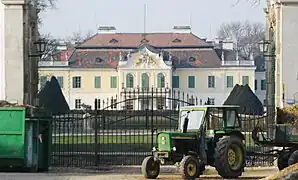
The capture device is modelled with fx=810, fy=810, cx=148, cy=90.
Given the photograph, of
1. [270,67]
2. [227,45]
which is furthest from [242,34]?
[270,67]

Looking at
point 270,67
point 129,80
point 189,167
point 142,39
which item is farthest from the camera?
point 142,39

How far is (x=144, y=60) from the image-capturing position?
97.2 meters

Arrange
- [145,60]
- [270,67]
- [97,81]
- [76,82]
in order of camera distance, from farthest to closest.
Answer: [97,81] → [76,82] → [145,60] → [270,67]

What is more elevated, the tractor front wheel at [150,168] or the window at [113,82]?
the window at [113,82]

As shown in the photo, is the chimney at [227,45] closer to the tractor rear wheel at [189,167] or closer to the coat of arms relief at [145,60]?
the coat of arms relief at [145,60]

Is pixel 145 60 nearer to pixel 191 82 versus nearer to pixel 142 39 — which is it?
pixel 191 82

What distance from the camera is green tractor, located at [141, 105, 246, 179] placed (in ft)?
72.6

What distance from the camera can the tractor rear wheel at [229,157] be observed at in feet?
72.5

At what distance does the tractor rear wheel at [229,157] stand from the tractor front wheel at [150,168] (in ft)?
5.55

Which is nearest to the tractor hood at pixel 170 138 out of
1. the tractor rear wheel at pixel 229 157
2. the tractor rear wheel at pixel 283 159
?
the tractor rear wheel at pixel 229 157

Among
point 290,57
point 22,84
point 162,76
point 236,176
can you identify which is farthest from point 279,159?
point 162,76

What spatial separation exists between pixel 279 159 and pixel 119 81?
76.0 m

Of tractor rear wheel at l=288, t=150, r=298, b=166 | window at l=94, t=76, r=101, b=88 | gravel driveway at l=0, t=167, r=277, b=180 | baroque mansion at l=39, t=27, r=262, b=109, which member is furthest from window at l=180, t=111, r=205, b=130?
window at l=94, t=76, r=101, b=88

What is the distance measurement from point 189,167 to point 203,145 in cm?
90
